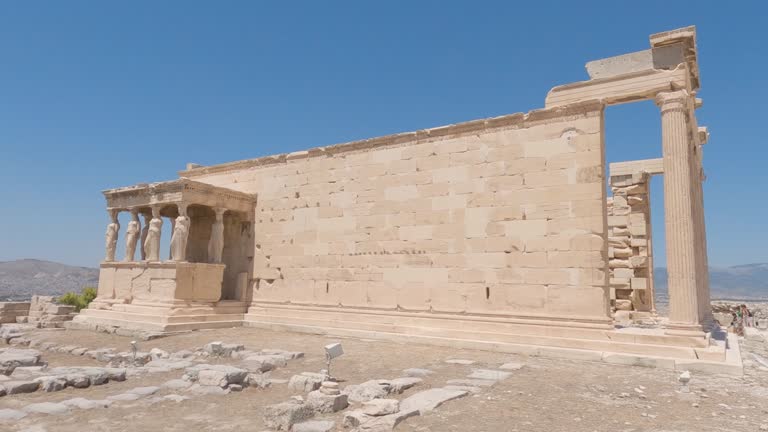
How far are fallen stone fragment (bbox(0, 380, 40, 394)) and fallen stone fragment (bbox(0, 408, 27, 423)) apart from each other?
1.05m

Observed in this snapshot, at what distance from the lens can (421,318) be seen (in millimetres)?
12312

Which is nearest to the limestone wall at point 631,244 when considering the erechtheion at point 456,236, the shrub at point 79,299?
the erechtheion at point 456,236

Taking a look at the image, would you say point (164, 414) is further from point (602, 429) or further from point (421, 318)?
point (421, 318)

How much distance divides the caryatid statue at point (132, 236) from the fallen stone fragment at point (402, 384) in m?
11.4

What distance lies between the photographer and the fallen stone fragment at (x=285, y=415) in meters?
5.39

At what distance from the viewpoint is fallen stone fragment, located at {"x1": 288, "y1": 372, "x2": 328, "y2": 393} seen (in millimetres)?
7047

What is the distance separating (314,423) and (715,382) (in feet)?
20.1

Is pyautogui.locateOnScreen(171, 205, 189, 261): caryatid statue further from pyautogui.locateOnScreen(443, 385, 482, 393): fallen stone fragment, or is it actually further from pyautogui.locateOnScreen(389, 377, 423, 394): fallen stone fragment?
pyautogui.locateOnScreen(443, 385, 482, 393): fallen stone fragment

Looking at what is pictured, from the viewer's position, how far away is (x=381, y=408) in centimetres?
559

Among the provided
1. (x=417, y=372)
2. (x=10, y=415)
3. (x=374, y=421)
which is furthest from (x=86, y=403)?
(x=417, y=372)

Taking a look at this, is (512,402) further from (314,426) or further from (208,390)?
(208,390)

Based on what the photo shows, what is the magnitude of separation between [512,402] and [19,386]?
661 cm

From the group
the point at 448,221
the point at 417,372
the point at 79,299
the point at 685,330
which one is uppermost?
the point at 448,221

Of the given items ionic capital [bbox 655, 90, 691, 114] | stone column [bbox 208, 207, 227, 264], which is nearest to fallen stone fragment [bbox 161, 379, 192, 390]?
stone column [bbox 208, 207, 227, 264]
